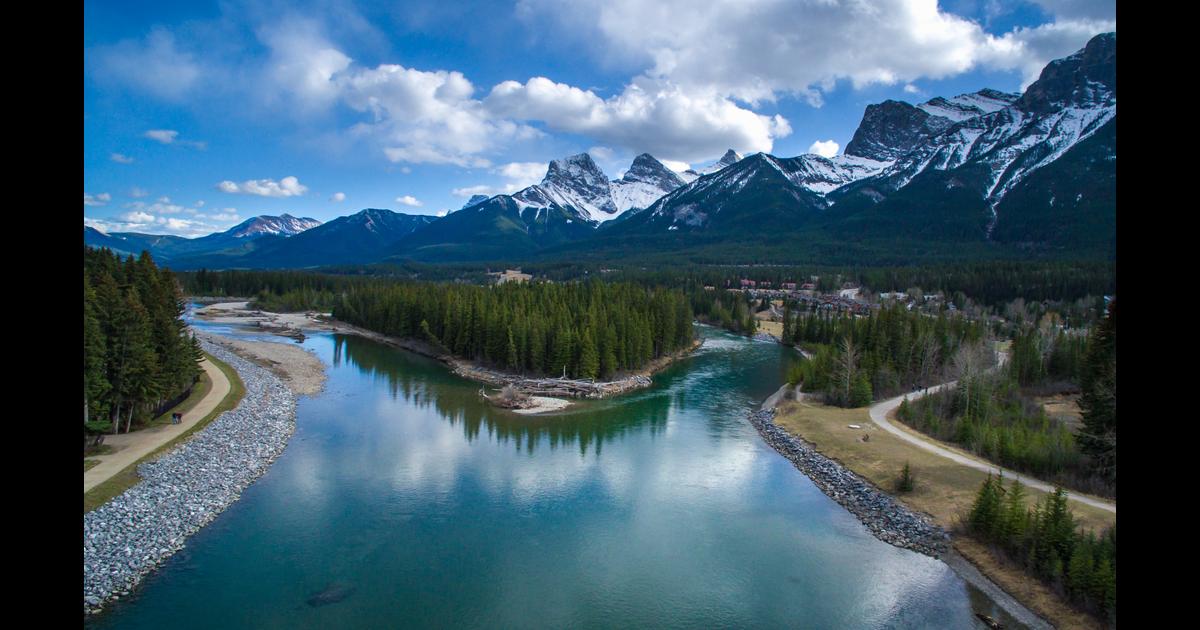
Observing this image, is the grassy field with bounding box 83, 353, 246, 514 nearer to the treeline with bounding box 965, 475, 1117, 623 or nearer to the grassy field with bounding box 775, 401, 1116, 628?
the grassy field with bounding box 775, 401, 1116, 628

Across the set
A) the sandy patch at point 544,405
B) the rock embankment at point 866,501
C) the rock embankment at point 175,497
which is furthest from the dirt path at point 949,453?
the rock embankment at point 175,497

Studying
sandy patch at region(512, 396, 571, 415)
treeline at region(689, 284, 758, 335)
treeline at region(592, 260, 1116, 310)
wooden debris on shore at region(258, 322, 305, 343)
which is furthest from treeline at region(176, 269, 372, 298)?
sandy patch at region(512, 396, 571, 415)

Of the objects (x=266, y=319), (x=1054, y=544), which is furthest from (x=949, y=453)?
(x=266, y=319)

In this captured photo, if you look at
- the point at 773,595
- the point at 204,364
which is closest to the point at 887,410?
the point at 773,595

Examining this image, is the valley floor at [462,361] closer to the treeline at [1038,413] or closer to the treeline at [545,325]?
the treeline at [545,325]

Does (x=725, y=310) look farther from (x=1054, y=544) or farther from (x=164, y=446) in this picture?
(x=164, y=446)

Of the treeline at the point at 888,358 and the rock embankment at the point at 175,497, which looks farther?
the treeline at the point at 888,358
